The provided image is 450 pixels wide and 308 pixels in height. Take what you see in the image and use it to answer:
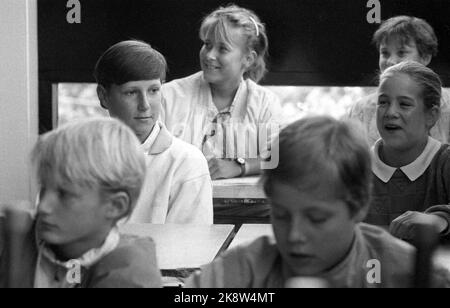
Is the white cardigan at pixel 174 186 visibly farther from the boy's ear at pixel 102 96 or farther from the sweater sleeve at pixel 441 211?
the sweater sleeve at pixel 441 211

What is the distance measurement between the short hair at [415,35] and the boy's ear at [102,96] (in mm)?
489

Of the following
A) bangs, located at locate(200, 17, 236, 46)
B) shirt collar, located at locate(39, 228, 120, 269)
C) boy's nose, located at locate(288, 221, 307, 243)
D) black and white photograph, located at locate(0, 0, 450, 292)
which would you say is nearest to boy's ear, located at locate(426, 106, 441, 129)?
black and white photograph, located at locate(0, 0, 450, 292)

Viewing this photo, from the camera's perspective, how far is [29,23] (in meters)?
1.28

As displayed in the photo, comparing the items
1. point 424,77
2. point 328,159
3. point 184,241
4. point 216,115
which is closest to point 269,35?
point 216,115

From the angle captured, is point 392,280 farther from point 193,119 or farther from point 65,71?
point 65,71

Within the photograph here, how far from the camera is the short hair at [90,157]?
88cm

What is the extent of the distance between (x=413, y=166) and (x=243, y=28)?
1.29ft

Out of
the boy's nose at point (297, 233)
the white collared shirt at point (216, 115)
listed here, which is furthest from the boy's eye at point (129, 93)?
the boy's nose at point (297, 233)

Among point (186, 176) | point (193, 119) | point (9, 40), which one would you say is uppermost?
point (9, 40)

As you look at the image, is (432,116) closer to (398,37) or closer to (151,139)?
(398,37)

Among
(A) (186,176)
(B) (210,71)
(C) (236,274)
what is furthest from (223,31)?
(C) (236,274)
